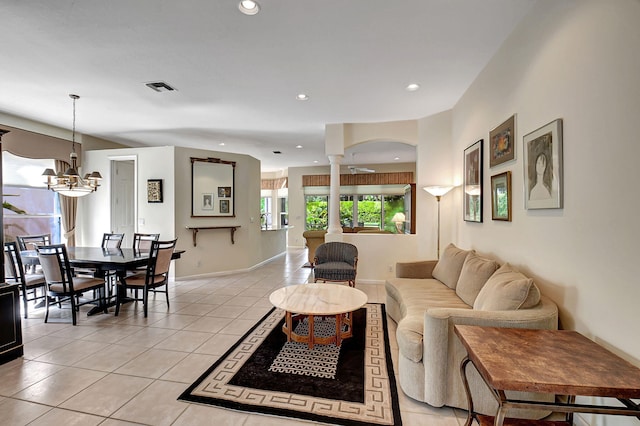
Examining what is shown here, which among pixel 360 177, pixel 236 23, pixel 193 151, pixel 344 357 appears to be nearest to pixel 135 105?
pixel 193 151

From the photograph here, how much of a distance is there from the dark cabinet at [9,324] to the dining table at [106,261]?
35.4 inches

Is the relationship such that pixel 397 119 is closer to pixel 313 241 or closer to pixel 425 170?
pixel 425 170

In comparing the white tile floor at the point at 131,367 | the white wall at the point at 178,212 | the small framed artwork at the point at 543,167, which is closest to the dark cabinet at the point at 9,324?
the white tile floor at the point at 131,367

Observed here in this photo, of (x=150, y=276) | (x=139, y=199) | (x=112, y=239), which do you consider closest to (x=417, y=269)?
(x=150, y=276)

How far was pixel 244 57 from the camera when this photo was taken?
3029 mm

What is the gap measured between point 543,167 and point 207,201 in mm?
5587

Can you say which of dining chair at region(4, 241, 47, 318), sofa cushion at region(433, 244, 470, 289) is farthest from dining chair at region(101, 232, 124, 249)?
sofa cushion at region(433, 244, 470, 289)

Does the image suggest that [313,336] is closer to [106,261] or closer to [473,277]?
[473,277]

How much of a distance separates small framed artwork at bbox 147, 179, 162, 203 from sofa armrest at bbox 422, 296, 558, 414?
5503mm

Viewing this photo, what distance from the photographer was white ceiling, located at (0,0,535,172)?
2.32 metres

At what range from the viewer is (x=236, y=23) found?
8.09 feet

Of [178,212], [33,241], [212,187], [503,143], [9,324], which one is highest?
[503,143]

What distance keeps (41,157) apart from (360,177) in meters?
7.73

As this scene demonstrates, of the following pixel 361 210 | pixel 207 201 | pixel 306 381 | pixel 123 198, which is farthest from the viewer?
pixel 361 210
